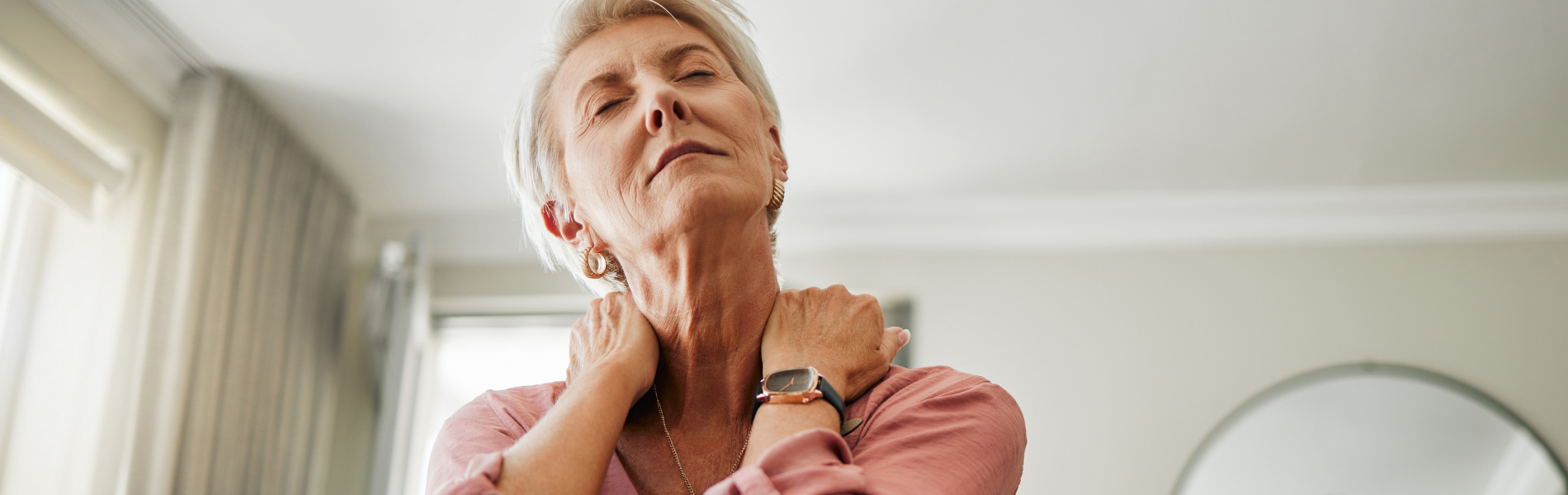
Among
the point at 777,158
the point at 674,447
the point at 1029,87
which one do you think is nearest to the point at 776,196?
the point at 777,158

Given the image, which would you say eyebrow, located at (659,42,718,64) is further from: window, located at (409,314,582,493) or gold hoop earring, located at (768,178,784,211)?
window, located at (409,314,582,493)

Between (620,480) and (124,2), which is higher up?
(124,2)

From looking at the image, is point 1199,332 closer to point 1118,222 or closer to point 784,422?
point 1118,222

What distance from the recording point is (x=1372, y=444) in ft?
10.9

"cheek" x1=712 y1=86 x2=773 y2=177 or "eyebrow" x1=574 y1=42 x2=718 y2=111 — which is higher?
"eyebrow" x1=574 y1=42 x2=718 y2=111

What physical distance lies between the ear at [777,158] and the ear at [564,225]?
22 cm

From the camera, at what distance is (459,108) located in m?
3.06

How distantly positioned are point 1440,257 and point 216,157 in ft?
13.0

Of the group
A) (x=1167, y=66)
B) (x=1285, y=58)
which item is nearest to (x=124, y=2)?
(x=1167, y=66)

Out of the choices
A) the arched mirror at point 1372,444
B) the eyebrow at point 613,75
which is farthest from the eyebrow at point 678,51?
the arched mirror at point 1372,444

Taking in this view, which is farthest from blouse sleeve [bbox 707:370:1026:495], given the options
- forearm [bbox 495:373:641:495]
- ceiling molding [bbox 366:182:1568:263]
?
ceiling molding [bbox 366:182:1568:263]

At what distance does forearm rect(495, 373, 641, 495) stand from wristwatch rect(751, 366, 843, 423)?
127 mm

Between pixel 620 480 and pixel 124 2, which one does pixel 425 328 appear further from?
pixel 620 480

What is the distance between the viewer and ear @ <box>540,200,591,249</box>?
3.85 ft
